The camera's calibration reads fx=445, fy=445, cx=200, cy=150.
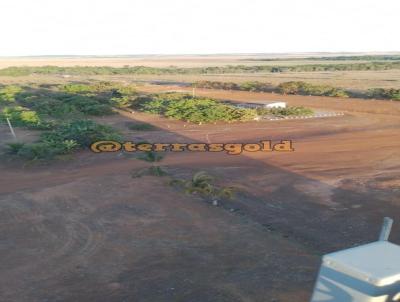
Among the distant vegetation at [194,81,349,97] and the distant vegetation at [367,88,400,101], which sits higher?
the distant vegetation at [367,88,400,101]

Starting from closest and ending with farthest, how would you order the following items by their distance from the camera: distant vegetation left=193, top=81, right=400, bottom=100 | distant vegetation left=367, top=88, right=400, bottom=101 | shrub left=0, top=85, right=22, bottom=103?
shrub left=0, top=85, right=22, bottom=103 < distant vegetation left=367, top=88, right=400, bottom=101 < distant vegetation left=193, top=81, right=400, bottom=100

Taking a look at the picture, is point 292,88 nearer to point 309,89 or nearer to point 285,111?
point 309,89

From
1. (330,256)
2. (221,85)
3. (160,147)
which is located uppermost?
(330,256)

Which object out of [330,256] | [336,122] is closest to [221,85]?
[336,122]

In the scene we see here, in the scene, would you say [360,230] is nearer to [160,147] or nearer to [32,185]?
[32,185]

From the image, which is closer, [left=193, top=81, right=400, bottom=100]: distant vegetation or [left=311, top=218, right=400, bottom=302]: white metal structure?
[left=311, top=218, right=400, bottom=302]: white metal structure

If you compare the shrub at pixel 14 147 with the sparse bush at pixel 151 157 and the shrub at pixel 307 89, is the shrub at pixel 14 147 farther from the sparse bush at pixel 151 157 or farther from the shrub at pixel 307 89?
the shrub at pixel 307 89

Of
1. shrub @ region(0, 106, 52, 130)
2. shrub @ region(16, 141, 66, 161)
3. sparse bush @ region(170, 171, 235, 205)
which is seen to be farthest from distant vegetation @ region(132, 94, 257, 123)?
sparse bush @ region(170, 171, 235, 205)

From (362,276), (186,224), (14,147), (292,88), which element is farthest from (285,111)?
(362,276)

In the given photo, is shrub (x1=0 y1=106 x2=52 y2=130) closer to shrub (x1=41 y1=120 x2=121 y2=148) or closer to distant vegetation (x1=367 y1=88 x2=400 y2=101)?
shrub (x1=41 y1=120 x2=121 y2=148)
